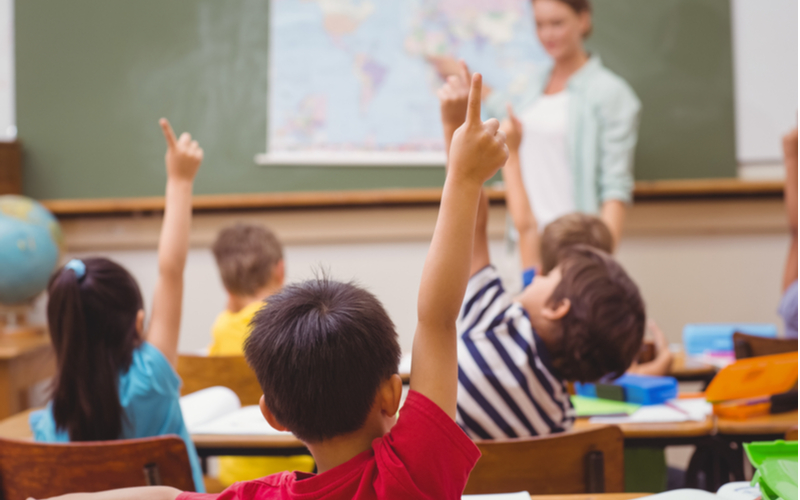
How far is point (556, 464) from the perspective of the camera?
108 centimetres

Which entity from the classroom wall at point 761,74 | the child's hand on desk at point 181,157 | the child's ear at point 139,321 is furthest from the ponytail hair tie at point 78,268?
the classroom wall at point 761,74

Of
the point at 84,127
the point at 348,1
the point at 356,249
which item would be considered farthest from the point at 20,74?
the point at 356,249

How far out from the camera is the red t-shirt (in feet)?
2.14

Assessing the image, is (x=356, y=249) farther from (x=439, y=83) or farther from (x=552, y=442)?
(x=552, y=442)

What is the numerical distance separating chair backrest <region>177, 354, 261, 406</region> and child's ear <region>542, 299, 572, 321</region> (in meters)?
0.79

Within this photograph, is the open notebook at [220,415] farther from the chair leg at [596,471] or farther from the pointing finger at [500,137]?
the pointing finger at [500,137]

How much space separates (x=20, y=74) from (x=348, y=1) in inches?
70.3

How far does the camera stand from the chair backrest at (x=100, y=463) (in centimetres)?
102

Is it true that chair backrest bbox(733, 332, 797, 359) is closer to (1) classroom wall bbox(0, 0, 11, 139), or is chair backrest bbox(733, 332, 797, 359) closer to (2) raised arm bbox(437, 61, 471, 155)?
(2) raised arm bbox(437, 61, 471, 155)

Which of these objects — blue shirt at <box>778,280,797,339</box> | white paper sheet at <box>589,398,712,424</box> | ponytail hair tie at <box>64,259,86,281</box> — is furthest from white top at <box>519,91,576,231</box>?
ponytail hair tie at <box>64,259,86,281</box>

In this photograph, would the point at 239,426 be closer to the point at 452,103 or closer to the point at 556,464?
the point at 556,464

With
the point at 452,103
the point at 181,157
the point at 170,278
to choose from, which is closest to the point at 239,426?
the point at 170,278

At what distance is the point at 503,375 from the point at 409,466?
0.64 meters

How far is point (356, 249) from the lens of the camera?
354cm
